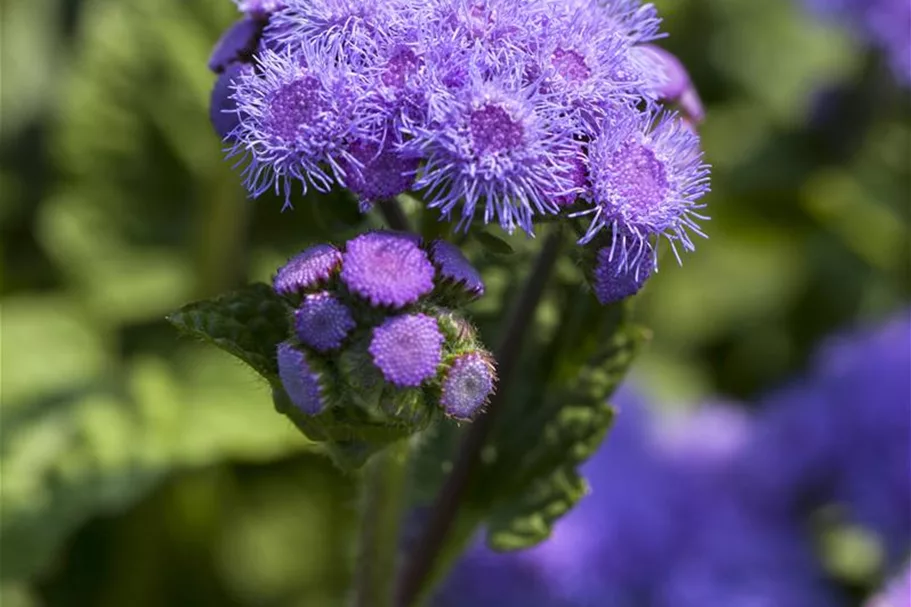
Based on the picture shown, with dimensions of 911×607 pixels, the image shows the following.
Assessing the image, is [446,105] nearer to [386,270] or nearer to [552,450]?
[386,270]

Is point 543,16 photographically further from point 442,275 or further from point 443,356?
point 443,356

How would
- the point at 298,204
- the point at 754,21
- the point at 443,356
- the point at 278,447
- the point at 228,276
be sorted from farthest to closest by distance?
the point at 754,21 → the point at 228,276 → the point at 278,447 → the point at 298,204 → the point at 443,356

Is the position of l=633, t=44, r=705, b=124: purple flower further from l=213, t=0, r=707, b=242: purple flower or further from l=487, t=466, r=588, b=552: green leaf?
l=487, t=466, r=588, b=552: green leaf

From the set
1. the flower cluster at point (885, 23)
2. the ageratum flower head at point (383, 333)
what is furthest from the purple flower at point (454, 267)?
the flower cluster at point (885, 23)

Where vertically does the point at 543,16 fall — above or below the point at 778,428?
above

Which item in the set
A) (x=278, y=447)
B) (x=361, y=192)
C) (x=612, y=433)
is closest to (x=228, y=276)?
(x=278, y=447)

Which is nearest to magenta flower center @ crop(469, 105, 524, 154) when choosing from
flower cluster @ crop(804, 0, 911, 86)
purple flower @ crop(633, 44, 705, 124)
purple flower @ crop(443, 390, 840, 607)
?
purple flower @ crop(633, 44, 705, 124)

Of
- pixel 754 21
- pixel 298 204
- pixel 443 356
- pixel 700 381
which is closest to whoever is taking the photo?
pixel 443 356

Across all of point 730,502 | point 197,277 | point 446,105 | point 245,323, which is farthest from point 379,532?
point 197,277
